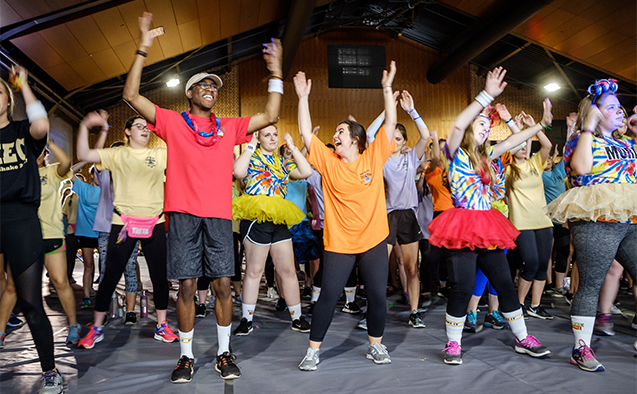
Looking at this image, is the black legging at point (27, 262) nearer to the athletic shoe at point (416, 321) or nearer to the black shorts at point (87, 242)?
the athletic shoe at point (416, 321)

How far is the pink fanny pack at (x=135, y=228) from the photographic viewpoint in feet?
10.7

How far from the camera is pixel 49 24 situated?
23.1 feet

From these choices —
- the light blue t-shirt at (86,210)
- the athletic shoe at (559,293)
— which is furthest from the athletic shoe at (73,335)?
the athletic shoe at (559,293)

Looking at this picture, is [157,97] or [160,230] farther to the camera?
[157,97]

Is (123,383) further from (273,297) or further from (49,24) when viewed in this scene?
(49,24)

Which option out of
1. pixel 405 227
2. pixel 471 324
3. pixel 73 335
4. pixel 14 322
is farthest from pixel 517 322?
pixel 14 322

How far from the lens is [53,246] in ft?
11.1

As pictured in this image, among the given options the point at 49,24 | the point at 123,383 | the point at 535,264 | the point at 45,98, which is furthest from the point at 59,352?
the point at 45,98

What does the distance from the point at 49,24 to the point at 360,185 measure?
669 cm

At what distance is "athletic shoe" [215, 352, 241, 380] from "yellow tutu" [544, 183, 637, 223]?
2160mm

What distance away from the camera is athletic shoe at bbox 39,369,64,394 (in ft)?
7.56

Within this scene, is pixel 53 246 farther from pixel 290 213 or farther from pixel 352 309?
pixel 352 309

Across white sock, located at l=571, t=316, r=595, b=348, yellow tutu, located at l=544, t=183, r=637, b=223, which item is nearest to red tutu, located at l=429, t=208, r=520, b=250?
yellow tutu, located at l=544, t=183, r=637, b=223

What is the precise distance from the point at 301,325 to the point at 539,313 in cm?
220
